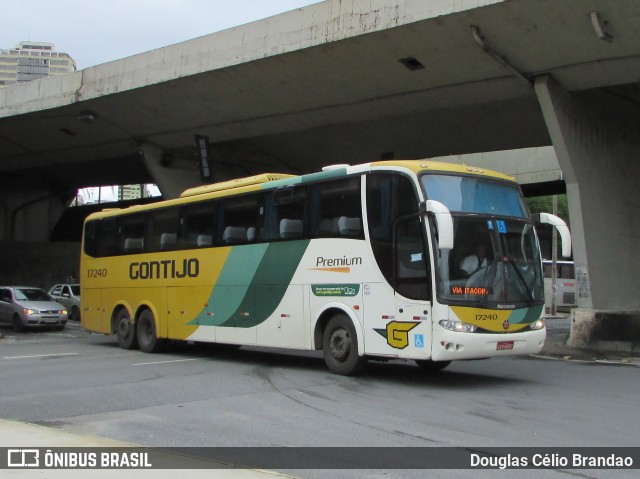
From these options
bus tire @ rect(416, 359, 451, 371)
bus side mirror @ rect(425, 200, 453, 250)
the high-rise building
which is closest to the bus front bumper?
bus side mirror @ rect(425, 200, 453, 250)

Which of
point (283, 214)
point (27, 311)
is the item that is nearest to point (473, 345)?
point (283, 214)

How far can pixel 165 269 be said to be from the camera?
1667 cm

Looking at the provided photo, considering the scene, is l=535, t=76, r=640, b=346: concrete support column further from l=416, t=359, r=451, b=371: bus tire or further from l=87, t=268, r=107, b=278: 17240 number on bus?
l=87, t=268, r=107, b=278: 17240 number on bus

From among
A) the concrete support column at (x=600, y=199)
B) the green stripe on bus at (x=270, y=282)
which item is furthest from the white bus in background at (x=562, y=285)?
the green stripe on bus at (x=270, y=282)

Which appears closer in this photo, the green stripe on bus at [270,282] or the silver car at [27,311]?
the green stripe on bus at [270,282]

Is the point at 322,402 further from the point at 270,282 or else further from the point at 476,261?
the point at 270,282

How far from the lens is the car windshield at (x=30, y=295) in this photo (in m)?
25.5

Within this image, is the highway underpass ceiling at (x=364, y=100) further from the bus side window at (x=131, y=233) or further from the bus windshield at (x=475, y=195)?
the bus side window at (x=131, y=233)

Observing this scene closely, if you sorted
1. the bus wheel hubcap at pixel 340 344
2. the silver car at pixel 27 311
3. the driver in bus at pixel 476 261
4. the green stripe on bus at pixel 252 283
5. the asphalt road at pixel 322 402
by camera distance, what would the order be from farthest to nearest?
the silver car at pixel 27 311, the green stripe on bus at pixel 252 283, the bus wheel hubcap at pixel 340 344, the driver in bus at pixel 476 261, the asphalt road at pixel 322 402

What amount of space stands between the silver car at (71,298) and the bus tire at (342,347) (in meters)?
21.0

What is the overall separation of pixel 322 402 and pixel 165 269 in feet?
25.7

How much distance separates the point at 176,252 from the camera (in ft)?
53.6

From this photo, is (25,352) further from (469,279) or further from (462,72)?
(462,72)

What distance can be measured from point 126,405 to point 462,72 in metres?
13.8
